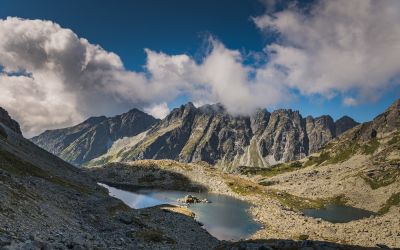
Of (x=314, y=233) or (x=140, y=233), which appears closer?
(x=140, y=233)

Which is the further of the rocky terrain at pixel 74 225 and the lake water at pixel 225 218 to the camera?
the lake water at pixel 225 218

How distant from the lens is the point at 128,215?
6488 cm

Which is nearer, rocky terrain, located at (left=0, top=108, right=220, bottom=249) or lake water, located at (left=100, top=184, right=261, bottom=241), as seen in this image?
rocky terrain, located at (left=0, top=108, right=220, bottom=249)

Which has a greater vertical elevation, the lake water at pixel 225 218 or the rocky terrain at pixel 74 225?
the lake water at pixel 225 218

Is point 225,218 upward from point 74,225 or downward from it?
upward

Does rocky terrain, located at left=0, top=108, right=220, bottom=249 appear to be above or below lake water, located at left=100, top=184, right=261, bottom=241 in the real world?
below

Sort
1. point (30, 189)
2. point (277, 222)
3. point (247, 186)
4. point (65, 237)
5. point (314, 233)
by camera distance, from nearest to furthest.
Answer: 1. point (65, 237)
2. point (30, 189)
3. point (314, 233)
4. point (277, 222)
5. point (247, 186)

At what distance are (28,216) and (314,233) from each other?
218 feet

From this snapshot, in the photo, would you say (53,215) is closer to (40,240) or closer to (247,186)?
(40,240)

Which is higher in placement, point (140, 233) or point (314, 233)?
point (314, 233)

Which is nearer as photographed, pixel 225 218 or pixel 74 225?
pixel 74 225

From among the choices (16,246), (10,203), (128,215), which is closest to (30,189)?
(10,203)

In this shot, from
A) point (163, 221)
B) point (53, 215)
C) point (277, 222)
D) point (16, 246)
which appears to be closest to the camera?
point (16, 246)

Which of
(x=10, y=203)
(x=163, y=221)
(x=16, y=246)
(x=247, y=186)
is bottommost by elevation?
(x=16, y=246)
